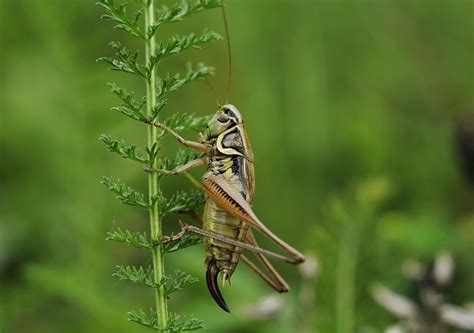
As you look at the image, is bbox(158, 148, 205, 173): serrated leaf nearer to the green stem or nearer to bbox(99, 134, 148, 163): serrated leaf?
bbox(99, 134, 148, 163): serrated leaf

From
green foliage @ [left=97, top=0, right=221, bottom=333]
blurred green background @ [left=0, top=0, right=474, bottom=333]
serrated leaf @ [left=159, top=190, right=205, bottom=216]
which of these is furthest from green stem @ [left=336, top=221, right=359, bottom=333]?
green foliage @ [left=97, top=0, right=221, bottom=333]

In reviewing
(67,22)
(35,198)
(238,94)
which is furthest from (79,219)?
(238,94)

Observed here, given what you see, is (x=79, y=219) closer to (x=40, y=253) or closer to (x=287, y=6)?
(x=40, y=253)

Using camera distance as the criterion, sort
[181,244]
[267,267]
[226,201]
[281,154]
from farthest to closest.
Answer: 1. [281,154]
2. [267,267]
3. [226,201]
4. [181,244]

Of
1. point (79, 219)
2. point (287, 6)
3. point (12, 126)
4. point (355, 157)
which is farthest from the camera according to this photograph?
point (287, 6)

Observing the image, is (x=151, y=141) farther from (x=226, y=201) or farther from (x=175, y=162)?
(x=226, y=201)

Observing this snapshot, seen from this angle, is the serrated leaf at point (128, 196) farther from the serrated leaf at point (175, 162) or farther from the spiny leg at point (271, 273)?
the spiny leg at point (271, 273)

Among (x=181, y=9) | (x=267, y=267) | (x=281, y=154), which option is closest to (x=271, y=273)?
(x=267, y=267)

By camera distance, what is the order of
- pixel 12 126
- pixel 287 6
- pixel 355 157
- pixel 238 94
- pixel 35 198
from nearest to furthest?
1. pixel 35 198
2. pixel 12 126
3. pixel 355 157
4. pixel 238 94
5. pixel 287 6
